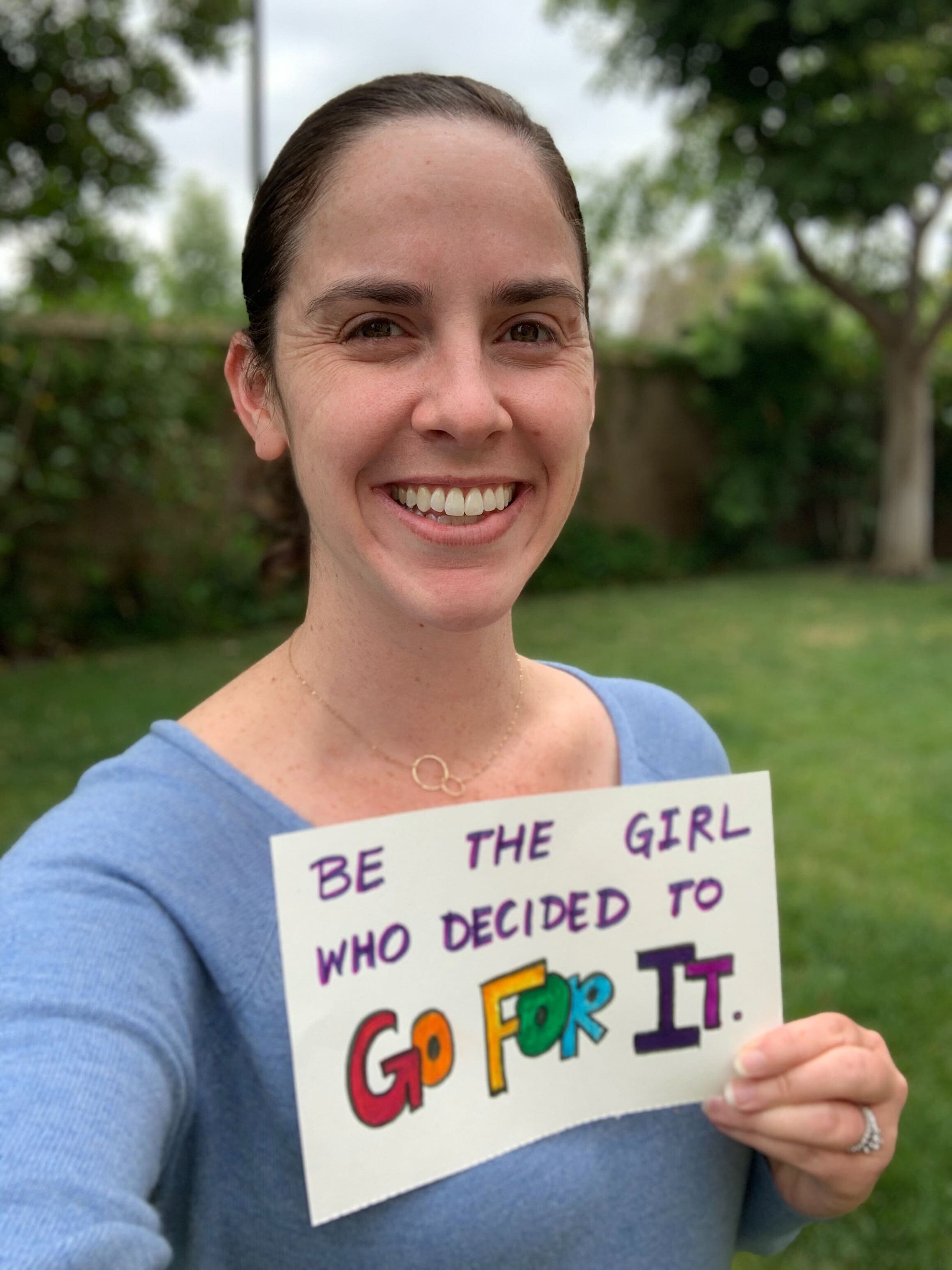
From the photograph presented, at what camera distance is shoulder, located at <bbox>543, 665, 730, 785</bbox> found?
1226 millimetres

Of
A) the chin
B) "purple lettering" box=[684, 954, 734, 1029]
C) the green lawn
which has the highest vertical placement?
the chin

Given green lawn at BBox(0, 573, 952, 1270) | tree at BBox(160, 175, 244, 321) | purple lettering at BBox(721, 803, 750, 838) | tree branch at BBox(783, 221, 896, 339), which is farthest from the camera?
tree at BBox(160, 175, 244, 321)

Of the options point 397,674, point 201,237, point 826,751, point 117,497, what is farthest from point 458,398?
point 201,237

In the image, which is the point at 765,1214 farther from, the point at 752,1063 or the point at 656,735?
the point at 656,735

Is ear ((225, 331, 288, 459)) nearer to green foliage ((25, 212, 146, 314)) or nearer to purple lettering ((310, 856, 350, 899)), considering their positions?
purple lettering ((310, 856, 350, 899))

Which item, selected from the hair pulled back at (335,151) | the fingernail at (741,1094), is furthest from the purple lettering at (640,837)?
the hair pulled back at (335,151)

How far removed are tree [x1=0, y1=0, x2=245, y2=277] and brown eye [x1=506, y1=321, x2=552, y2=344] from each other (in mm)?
5899

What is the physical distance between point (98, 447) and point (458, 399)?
22.7ft

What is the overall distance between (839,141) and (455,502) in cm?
1056

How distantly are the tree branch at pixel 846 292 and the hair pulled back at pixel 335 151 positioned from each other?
10.7m

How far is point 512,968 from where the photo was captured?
3.23 ft

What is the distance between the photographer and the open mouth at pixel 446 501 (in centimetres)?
98

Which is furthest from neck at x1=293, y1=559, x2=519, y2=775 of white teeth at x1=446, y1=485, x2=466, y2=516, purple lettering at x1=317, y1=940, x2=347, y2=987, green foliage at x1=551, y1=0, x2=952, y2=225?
green foliage at x1=551, y1=0, x2=952, y2=225

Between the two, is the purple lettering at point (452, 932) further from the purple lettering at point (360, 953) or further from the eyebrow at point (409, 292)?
the eyebrow at point (409, 292)
